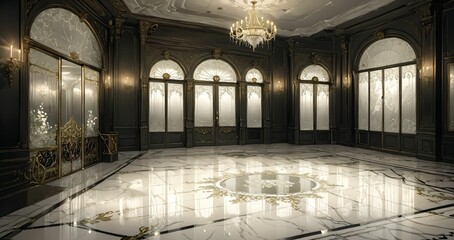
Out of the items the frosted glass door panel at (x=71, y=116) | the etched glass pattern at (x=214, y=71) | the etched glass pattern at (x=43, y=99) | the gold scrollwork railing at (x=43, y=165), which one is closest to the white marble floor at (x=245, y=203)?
the gold scrollwork railing at (x=43, y=165)

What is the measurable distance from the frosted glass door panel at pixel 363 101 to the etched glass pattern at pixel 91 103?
8.15 m

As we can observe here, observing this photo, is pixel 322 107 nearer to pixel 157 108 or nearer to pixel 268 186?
pixel 157 108

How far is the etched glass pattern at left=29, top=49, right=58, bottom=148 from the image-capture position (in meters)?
4.50

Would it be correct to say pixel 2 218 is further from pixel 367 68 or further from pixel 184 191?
pixel 367 68

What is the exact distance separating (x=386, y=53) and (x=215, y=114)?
5650 millimetres

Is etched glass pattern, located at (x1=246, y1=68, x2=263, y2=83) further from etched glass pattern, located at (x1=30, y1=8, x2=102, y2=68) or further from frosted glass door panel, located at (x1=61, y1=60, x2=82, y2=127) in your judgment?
frosted glass door panel, located at (x1=61, y1=60, x2=82, y2=127)

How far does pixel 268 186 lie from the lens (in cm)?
457

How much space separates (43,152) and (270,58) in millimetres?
7961

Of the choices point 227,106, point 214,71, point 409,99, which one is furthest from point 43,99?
point 409,99

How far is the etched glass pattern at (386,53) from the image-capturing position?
8086 mm

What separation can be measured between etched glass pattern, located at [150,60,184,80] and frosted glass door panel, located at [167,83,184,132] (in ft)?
1.02

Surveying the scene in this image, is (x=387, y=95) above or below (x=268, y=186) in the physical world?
above

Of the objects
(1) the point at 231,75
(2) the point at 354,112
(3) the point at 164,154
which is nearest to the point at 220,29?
(1) the point at 231,75

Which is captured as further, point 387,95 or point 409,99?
point 387,95
